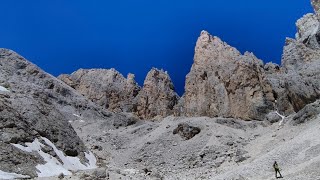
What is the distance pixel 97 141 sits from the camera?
3199 inches

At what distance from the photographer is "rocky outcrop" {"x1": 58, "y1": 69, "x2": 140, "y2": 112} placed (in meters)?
143

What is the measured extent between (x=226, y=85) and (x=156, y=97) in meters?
38.1

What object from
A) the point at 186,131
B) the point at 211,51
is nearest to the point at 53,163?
the point at 186,131

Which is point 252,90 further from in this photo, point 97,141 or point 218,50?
point 97,141

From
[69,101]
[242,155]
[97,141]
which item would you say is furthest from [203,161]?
[69,101]

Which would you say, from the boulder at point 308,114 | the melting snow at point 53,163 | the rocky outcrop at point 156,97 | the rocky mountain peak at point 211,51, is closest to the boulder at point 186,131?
the boulder at point 308,114

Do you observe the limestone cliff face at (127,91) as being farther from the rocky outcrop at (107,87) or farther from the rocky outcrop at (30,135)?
the rocky outcrop at (30,135)

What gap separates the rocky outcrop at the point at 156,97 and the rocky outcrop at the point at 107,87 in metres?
8.11

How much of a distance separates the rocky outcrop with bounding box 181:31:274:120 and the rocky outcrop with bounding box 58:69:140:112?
1465 inches

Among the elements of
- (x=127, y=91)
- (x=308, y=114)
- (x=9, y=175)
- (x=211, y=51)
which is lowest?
(x=9, y=175)

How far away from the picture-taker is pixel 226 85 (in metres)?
90.2

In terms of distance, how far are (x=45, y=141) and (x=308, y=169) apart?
2670 centimetres

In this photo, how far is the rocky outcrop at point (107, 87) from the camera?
143 meters

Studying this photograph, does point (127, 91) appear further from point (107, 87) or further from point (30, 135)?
point (30, 135)
